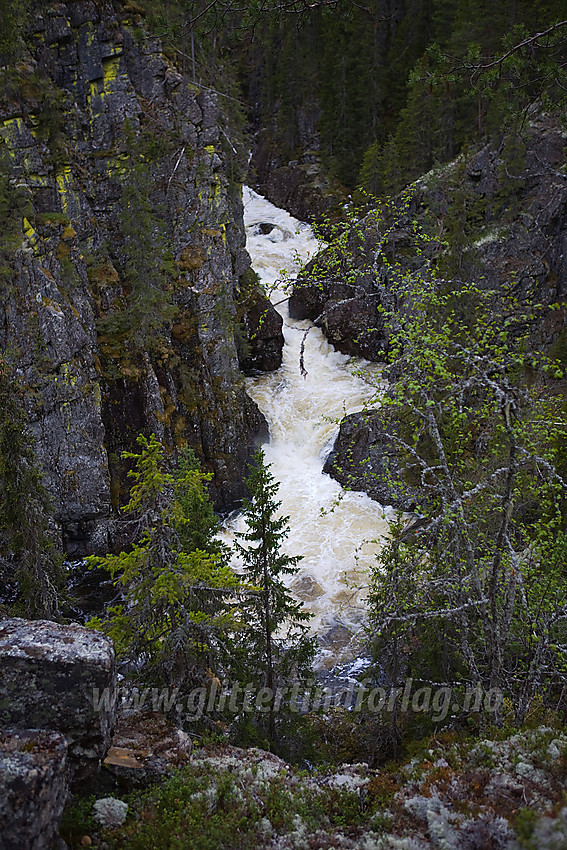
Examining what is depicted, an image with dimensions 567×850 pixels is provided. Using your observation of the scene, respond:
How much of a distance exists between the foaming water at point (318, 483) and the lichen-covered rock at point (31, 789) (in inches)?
332

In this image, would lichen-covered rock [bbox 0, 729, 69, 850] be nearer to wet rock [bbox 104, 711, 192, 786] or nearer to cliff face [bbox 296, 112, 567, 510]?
wet rock [bbox 104, 711, 192, 786]

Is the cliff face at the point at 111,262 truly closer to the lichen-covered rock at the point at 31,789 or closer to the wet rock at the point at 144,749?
the wet rock at the point at 144,749

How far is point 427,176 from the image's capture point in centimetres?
3272

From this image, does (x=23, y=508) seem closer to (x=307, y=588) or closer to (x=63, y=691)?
(x=63, y=691)

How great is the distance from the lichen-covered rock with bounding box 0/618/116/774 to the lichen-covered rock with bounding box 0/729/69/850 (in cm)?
45

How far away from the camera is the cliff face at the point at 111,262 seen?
63.7 ft

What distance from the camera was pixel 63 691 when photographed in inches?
210

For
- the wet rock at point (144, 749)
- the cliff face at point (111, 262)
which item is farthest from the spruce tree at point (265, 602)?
the cliff face at point (111, 262)

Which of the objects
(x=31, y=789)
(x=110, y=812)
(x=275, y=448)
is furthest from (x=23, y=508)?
(x=275, y=448)

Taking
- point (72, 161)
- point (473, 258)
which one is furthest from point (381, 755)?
point (72, 161)

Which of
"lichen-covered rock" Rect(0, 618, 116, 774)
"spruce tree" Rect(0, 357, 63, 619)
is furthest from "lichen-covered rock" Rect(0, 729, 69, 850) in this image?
"spruce tree" Rect(0, 357, 63, 619)

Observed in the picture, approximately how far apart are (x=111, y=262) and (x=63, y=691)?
21264 millimetres

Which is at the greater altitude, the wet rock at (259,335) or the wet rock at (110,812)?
the wet rock at (259,335)

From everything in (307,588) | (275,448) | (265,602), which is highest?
(265,602)
